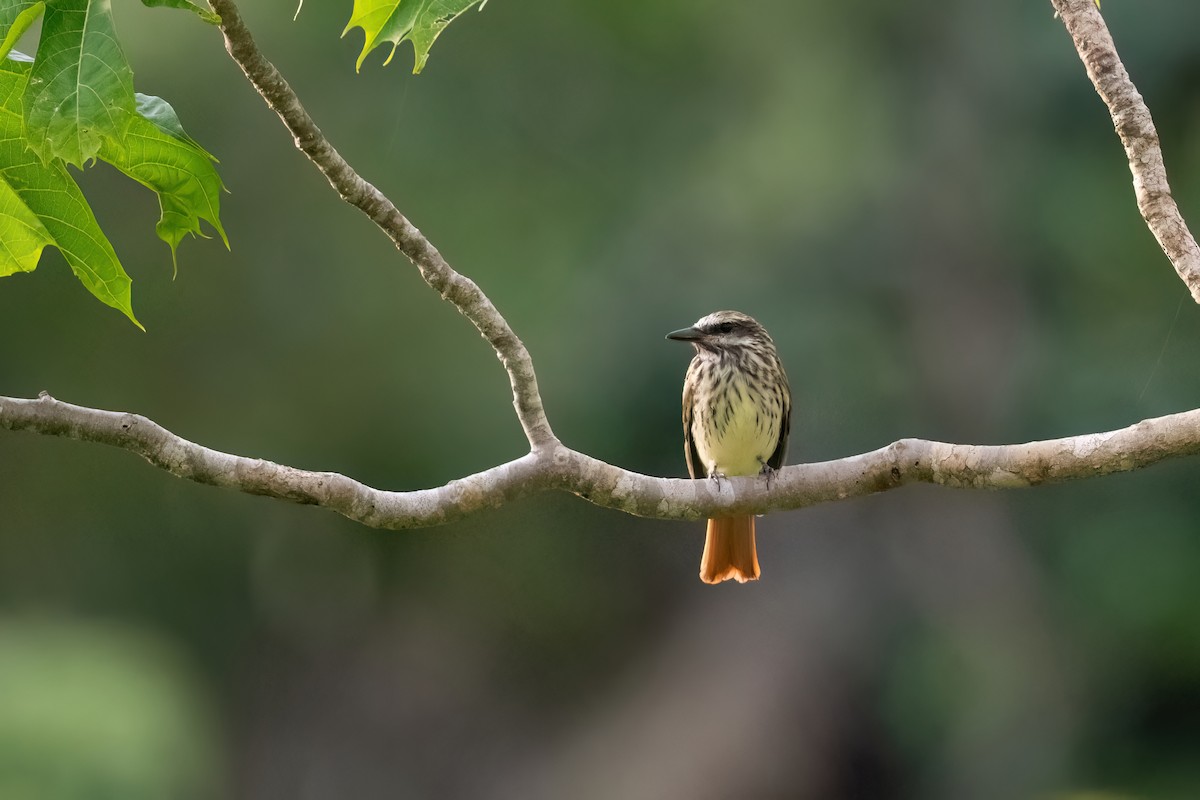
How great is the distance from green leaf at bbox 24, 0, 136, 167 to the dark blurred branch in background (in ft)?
1.08

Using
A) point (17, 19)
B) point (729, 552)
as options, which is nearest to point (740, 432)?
point (729, 552)

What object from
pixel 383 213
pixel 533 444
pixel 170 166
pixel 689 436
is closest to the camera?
pixel 170 166

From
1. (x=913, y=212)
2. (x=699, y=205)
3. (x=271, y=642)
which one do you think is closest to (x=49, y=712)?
(x=271, y=642)

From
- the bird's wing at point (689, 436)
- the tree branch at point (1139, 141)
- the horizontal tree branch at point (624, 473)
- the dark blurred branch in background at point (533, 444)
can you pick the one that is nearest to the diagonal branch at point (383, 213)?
the dark blurred branch in background at point (533, 444)

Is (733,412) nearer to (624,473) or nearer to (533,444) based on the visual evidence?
(624,473)

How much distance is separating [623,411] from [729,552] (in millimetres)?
3765

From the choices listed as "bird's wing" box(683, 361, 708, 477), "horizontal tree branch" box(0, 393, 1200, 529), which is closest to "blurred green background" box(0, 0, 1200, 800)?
"bird's wing" box(683, 361, 708, 477)

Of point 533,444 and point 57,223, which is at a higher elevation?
point 57,223

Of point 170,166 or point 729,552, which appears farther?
point 729,552

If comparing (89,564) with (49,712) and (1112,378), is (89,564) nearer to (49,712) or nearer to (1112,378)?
(49,712)

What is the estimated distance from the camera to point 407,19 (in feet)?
6.03

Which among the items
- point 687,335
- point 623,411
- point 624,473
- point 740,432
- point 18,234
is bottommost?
point 624,473

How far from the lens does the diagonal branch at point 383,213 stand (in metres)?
2.25

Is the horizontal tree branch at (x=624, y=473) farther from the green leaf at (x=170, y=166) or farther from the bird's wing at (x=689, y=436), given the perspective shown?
the bird's wing at (x=689, y=436)
